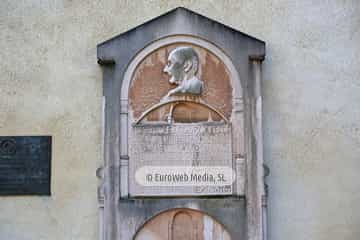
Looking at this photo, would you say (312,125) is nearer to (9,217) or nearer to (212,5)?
(212,5)

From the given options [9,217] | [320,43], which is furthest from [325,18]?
[9,217]

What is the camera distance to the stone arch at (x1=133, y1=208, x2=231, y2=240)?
21.0ft

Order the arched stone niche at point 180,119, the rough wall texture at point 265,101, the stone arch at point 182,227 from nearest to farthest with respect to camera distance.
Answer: the stone arch at point 182,227 < the arched stone niche at point 180,119 < the rough wall texture at point 265,101

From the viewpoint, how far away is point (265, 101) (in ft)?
22.3

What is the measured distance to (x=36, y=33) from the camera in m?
6.98

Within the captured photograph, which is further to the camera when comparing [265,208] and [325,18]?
[325,18]

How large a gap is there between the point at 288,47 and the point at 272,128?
3.24 ft

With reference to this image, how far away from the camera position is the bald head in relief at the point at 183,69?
6645 millimetres

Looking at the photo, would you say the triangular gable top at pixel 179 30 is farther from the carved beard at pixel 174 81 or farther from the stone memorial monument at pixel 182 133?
the carved beard at pixel 174 81

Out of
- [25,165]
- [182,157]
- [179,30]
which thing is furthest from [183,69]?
[25,165]

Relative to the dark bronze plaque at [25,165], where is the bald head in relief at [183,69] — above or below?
above

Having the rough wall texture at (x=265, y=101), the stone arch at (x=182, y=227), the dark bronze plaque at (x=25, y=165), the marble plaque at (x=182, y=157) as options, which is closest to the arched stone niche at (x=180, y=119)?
the marble plaque at (x=182, y=157)

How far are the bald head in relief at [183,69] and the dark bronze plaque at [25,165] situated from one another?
1.59 metres

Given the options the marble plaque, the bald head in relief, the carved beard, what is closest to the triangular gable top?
the bald head in relief
